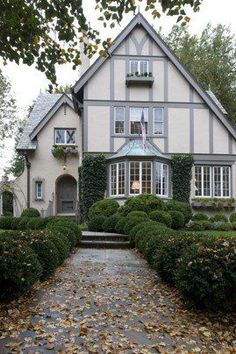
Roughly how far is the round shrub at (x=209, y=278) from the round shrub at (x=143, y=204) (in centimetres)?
1207

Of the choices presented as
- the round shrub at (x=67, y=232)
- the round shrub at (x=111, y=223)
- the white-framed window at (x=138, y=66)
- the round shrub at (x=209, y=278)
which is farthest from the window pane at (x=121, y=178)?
the round shrub at (x=209, y=278)

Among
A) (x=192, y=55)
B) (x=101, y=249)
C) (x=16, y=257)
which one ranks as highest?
(x=192, y=55)

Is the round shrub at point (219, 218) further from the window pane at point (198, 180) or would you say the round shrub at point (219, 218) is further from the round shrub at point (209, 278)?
the round shrub at point (209, 278)

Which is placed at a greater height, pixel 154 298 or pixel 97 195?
pixel 97 195

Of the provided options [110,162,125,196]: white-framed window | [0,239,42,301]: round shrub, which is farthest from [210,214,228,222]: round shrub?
[0,239,42,301]: round shrub

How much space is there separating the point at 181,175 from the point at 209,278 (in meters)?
16.3

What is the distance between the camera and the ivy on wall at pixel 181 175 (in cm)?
2206

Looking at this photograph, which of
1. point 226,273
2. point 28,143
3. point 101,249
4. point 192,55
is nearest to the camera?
point 226,273

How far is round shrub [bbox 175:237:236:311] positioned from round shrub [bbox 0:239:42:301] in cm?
239

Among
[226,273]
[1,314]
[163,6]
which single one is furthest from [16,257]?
[163,6]

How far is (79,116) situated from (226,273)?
802 inches

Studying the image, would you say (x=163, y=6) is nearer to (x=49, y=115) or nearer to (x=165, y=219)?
(x=165, y=219)

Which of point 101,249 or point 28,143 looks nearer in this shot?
point 101,249

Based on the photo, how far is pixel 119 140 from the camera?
22188 mm
